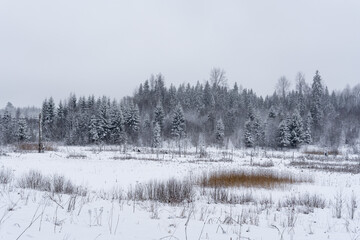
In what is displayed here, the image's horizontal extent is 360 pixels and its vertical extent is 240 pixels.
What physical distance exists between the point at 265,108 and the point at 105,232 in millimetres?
86113

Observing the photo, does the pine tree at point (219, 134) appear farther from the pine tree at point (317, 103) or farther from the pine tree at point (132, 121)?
the pine tree at point (317, 103)

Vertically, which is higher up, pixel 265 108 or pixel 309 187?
pixel 265 108

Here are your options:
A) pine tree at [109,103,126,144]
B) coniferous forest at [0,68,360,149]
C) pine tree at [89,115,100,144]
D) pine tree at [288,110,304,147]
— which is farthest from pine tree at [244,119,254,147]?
pine tree at [89,115,100,144]

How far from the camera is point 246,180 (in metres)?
16.3

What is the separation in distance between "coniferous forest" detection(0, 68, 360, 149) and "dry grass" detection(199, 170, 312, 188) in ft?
108

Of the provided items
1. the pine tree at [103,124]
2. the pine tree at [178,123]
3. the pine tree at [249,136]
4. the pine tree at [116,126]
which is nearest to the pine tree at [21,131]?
the pine tree at [103,124]

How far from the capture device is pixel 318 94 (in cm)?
7656

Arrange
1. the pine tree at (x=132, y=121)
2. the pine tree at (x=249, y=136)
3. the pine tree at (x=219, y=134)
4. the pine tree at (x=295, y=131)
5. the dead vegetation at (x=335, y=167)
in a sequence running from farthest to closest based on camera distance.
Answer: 1. the pine tree at (x=132, y=121)
2. the pine tree at (x=219, y=134)
3. the pine tree at (x=249, y=136)
4. the pine tree at (x=295, y=131)
5. the dead vegetation at (x=335, y=167)

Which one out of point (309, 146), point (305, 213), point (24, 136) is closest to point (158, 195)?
point (305, 213)

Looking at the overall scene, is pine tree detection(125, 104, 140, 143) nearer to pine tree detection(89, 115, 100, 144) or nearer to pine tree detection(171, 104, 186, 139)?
pine tree detection(89, 115, 100, 144)

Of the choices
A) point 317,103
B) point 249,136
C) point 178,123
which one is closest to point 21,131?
point 178,123

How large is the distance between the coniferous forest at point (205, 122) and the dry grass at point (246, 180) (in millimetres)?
32968

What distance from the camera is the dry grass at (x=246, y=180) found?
1520 cm

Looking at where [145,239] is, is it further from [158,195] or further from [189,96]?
[189,96]
